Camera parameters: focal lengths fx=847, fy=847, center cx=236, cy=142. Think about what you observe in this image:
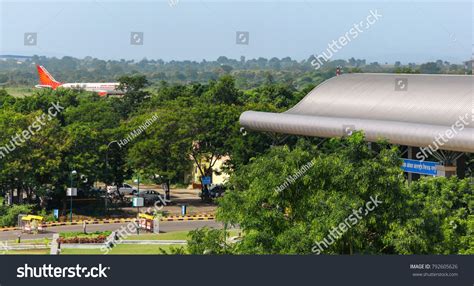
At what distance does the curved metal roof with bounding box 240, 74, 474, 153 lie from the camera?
42562 millimetres

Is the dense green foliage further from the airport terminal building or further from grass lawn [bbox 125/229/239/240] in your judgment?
the airport terminal building

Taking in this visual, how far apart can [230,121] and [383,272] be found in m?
37.2

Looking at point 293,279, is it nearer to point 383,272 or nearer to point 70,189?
point 383,272

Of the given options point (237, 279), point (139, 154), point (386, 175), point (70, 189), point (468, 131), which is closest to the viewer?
point (237, 279)

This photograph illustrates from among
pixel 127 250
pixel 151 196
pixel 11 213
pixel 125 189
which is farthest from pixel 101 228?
pixel 125 189

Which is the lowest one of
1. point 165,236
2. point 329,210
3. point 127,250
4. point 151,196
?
point 151,196

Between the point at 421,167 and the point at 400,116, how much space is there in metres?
5.08

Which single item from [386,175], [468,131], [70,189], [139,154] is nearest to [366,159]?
[386,175]

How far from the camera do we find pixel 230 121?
52875mm

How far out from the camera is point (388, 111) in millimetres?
48625

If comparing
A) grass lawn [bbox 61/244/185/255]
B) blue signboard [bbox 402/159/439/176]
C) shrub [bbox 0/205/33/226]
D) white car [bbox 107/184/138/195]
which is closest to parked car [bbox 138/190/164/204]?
white car [bbox 107/184/138/195]

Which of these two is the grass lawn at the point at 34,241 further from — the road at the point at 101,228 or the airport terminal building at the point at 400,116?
the airport terminal building at the point at 400,116

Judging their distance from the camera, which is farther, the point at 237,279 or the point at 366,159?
the point at 366,159

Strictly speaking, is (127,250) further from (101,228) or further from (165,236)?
(101,228)
